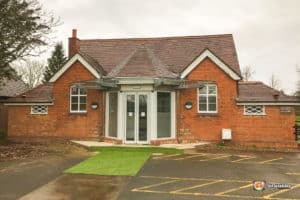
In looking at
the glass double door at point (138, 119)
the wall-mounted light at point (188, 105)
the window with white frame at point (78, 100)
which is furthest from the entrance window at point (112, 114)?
the wall-mounted light at point (188, 105)

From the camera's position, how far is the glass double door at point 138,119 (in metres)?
16.0

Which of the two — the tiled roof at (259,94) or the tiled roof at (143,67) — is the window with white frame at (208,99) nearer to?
the tiled roof at (259,94)

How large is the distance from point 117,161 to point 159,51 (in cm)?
963

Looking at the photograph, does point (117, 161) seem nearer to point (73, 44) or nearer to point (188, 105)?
point (188, 105)

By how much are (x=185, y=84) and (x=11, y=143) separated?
10381 millimetres

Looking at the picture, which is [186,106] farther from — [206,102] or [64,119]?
[64,119]

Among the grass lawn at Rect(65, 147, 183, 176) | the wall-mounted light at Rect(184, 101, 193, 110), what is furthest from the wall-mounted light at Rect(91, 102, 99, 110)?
the wall-mounted light at Rect(184, 101, 193, 110)

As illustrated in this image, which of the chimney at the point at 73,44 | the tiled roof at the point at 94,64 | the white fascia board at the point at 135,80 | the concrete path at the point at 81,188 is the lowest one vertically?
the concrete path at the point at 81,188

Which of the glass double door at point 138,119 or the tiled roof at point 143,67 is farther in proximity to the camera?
the tiled roof at point 143,67

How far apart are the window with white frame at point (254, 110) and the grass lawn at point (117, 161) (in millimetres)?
4632

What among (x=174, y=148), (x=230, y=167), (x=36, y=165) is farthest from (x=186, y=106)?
(x=36, y=165)

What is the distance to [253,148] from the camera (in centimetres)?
1598

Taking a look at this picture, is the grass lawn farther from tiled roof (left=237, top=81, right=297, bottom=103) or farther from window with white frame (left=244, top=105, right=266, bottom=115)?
tiled roof (left=237, top=81, right=297, bottom=103)

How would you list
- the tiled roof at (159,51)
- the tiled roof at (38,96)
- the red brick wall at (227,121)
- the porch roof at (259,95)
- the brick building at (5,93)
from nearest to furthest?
1. the porch roof at (259,95)
2. the red brick wall at (227,121)
3. the tiled roof at (159,51)
4. the tiled roof at (38,96)
5. the brick building at (5,93)
